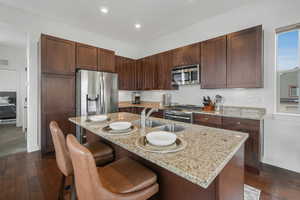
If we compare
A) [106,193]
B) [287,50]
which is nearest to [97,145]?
[106,193]

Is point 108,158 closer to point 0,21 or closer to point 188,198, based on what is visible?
point 188,198

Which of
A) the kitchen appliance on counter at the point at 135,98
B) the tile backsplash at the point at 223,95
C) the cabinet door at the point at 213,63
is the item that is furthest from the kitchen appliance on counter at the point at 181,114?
the kitchen appliance on counter at the point at 135,98

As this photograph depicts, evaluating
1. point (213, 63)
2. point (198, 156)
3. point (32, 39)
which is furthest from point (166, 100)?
point (32, 39)

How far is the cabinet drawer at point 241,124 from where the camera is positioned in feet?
7.20

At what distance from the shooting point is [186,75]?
3.36 meters

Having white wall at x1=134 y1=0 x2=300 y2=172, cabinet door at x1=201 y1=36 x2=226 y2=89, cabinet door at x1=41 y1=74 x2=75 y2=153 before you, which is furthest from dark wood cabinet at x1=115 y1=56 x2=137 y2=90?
white wall at x1=134 y1=0 x2=300 y2=172

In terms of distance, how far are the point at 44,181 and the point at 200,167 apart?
242cm

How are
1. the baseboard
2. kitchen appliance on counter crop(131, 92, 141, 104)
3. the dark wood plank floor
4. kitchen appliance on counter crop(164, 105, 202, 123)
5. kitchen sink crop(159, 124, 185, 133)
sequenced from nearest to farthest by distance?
1. kitchen sink crop(159, 124, 185, 133)
2. the dark wood plank floor
3. kitchen appliance on counter crop(164, 105, 202, 123)
4. the baseboard
5. kitchen appliance on counter crop(131, 92, 141, 104)

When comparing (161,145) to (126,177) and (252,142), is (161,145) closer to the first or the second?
(126,177)

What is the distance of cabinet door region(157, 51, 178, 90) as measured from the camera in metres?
3.72

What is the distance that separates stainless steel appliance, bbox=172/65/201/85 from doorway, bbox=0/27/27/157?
4654mm

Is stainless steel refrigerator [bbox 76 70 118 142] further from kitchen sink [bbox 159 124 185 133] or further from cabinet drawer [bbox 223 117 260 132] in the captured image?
cabinet drawer [bbox 223 117 260 132]

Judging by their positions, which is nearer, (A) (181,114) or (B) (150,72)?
(A) (181,114)

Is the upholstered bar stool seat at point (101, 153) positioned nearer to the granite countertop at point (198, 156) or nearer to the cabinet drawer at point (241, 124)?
the granite countertop at point (198, 156)
